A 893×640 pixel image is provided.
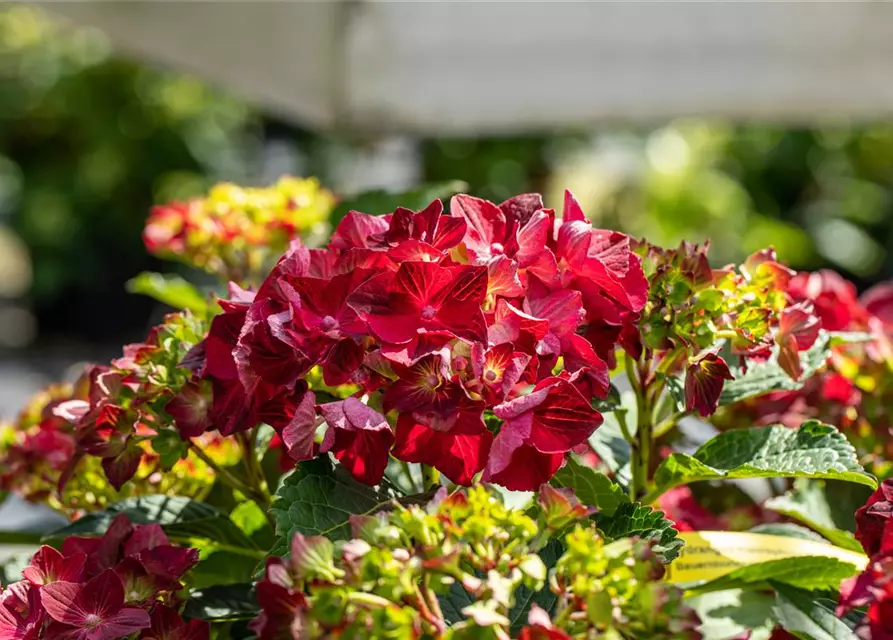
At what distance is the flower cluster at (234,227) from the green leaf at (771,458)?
409mm

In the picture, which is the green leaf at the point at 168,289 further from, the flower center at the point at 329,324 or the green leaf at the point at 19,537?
the flower center at the point at 329,324

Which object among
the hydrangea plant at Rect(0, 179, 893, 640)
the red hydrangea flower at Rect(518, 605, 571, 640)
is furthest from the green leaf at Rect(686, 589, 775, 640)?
the red hydrangea flower at Rect(518, 605, 571, 640)

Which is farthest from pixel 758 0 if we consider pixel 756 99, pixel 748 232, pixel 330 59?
pixel 748 232

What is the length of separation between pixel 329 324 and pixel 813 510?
320 mm

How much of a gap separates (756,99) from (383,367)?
1242 mm

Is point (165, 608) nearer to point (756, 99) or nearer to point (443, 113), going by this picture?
point (443, 113)

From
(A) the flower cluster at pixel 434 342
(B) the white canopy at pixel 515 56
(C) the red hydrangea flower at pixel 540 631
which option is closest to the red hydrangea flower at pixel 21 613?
(A) the flower cluster at pixel 434 342

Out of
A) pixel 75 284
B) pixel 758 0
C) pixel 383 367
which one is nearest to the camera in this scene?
pixel 383 367

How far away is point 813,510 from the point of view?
579 millimetres

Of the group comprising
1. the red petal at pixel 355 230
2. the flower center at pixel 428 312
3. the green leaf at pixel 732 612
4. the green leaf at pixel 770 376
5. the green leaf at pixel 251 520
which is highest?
the red petal at pixel 355 230

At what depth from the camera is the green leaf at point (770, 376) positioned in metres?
0.54

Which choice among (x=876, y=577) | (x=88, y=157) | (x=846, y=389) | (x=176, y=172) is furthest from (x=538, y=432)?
(x=88, y=157)

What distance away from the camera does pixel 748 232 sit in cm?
454

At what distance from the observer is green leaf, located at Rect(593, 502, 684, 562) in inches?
16.3
